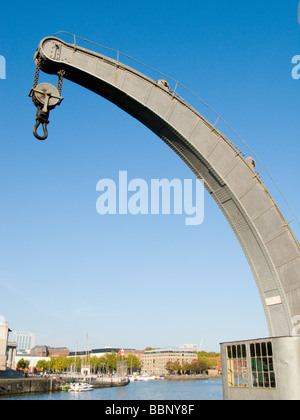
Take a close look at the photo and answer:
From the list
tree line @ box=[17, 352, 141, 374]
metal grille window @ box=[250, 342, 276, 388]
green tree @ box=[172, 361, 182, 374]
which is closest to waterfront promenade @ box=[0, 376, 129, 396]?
metal grille window @ box=[250, 342, 276, 388]

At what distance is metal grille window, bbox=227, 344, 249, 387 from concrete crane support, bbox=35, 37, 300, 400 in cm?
144

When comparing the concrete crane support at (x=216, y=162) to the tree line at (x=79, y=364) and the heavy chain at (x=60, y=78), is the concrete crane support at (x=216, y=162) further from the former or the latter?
the tree line at (x=79, y=364)

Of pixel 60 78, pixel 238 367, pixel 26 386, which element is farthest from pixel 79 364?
pixel 60 78

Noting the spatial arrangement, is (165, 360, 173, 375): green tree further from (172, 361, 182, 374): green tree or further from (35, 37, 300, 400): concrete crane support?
(35, 37, 300, 400): concrete crane support

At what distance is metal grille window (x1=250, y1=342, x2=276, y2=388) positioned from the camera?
44.4 feet

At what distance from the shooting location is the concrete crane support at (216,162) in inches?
582

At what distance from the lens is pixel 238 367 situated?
14812mm

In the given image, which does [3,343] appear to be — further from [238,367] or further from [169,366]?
[169,366]

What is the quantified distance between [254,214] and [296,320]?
418 cm

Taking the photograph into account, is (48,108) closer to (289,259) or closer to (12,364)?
(289,259)

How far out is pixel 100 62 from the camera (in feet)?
50.4

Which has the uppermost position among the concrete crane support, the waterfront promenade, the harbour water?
the concrete crane support

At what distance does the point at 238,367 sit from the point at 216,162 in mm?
7956
